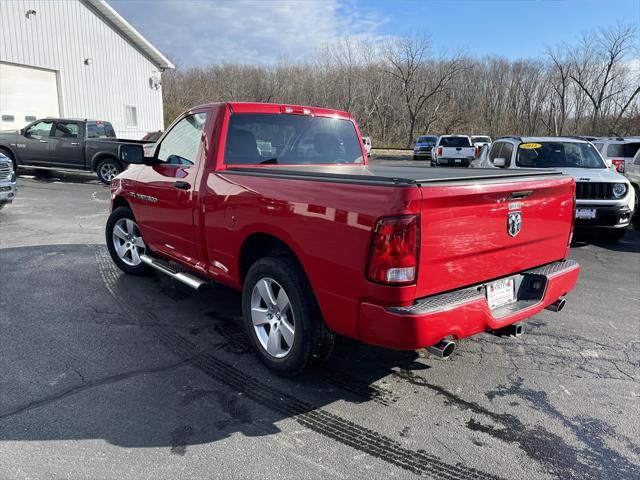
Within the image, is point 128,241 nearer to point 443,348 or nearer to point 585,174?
point 443,348

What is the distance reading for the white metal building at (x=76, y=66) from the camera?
18.0 m

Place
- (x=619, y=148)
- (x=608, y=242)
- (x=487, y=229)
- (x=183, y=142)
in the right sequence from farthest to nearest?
(x=619, y=148), (x=608, y=242), (x=183, y=142), (x=487, y=229)

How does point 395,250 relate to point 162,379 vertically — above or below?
above

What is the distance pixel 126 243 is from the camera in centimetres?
587

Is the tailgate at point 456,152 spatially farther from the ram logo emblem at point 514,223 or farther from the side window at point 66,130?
the ram logo emblem at point 514,223

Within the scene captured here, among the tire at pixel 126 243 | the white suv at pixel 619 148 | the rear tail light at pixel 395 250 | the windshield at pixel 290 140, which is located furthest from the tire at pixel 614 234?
the tire at pixel 126 243

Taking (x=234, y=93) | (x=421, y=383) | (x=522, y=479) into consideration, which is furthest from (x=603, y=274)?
(x=234, y=93)

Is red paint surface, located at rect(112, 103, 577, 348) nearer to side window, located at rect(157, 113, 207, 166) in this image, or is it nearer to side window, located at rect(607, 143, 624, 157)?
side window, located at rect(157, 113, 207, 166)

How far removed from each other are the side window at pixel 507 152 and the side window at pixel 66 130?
42.6 feet

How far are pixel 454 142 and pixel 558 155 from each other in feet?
59.4

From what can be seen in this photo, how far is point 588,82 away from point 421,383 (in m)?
52.1

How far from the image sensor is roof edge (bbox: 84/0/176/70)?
68.9 ft

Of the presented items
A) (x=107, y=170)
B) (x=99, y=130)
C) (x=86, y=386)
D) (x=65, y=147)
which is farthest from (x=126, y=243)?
(x=99, y=130)

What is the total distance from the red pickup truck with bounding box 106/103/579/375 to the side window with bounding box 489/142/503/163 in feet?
20.9
